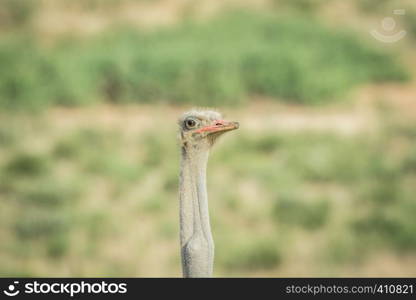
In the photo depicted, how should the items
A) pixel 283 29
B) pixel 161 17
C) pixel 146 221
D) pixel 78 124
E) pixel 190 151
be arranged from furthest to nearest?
1. pixel 161 17
2. pixel 283 29
3. pixel 78 124
4. pixel 146 221
5. pixel 190 151

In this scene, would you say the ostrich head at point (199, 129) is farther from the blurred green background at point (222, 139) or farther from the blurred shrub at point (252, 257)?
the blurred shrub at point (252, 257)

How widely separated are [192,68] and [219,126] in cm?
1095

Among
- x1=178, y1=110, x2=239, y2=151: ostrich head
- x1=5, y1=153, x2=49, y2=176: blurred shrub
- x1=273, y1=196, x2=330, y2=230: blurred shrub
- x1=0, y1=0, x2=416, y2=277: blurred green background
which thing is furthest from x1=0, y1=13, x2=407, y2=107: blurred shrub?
x1=178, y1=110, x2=239, y2=151: ostrich head

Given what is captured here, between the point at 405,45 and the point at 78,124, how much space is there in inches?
292

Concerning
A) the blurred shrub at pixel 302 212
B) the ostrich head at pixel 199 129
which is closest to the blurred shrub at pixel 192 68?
the blurred shrub at pixel 302 212

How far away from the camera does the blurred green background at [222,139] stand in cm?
827

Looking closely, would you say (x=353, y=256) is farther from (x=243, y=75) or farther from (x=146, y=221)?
(x=243, y=75)

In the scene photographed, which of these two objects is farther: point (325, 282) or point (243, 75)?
point (243, 75)

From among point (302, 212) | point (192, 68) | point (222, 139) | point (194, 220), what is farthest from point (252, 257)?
point (192, 68)

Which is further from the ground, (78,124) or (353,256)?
(78,124)

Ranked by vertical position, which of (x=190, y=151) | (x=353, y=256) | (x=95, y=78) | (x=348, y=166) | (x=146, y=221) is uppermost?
(x=95, y=78)

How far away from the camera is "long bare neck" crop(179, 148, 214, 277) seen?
275 cm

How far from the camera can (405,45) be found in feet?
54.4

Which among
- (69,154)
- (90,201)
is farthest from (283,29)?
(90,201)
